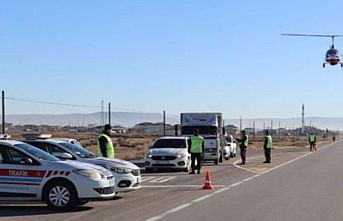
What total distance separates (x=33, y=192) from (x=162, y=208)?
2.84 metres

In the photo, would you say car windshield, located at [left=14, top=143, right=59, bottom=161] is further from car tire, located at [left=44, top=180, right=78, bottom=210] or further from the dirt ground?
the dirt ground

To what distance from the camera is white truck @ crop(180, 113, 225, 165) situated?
38.6 m

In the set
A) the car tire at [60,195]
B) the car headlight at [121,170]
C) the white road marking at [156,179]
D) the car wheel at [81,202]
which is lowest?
the white road marking at [156,179]

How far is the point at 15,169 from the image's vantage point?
15.5 meters

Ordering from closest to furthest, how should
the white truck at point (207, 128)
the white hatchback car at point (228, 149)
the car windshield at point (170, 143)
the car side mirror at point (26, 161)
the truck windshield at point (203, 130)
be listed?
1. the car side mirror at point (26, 161)
2. the car windshield at point (170, 143)
3. the white truck at point (207, 128)
4. the truck windshield at point (203, 130)
5. the white hatchback car at point (228, 149)

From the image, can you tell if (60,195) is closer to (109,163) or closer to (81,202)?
(81,202)

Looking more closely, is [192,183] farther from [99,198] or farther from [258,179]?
[99,198]

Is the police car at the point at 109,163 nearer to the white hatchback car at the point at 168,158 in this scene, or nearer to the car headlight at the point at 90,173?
the car headlight at the point at 90,173

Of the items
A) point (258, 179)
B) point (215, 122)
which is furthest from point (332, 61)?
point (258, 179)

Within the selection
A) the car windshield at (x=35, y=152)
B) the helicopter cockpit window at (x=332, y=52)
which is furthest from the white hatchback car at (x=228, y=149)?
the car windshield at (x=35, y=152)

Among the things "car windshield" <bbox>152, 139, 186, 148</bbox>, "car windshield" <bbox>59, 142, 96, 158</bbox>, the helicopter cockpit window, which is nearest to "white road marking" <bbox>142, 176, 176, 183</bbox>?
"car windshield" <bbox>152, 139, 186, 148</bbox>

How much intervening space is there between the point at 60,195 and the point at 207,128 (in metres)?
24.3

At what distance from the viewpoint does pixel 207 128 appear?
129ft

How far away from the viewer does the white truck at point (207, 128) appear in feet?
127
